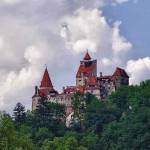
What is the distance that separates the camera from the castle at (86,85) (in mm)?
125188

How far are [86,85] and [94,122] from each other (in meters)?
17.5

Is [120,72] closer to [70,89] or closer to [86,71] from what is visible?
[86,71]

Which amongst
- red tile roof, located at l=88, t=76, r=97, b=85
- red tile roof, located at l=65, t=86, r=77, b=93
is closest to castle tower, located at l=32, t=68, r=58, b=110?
red tile roof, located at l=65, t=86, r=77, b=93

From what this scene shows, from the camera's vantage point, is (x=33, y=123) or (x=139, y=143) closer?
(x=139, y=143)

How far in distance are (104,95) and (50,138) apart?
22.9m

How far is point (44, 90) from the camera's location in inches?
5148

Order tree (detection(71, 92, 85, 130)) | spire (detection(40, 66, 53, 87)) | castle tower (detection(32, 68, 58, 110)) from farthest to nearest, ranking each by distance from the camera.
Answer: spire (detection(40, 66, 53, 87)) < castle tower (detection(32, 68, 58, 110)) < tree (detection(71, 92, 85, 130))

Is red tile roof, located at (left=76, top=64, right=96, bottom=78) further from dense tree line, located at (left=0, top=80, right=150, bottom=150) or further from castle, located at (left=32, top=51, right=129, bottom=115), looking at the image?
dense tree line, located at (left=0, top=80, right=150, bottom=150)

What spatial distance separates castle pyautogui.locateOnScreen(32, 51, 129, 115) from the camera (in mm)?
125188

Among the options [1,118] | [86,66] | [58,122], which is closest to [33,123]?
[58,122]

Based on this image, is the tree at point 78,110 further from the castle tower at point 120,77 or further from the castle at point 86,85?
the castle tower at point 120,77

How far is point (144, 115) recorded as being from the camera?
334 ft

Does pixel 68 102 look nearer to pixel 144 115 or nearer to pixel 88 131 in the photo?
pixel 88 131

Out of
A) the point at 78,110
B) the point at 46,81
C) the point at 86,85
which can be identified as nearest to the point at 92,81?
the point at 86,85
